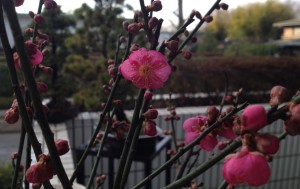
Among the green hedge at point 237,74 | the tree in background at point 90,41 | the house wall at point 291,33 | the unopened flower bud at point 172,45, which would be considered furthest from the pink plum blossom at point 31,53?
the house wall at point 291,33

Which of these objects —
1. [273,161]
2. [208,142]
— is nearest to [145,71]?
[208,142]

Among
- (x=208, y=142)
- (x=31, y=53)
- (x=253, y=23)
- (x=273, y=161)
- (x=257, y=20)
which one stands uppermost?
(x=257, y=20)

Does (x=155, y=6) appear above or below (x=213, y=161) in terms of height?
above

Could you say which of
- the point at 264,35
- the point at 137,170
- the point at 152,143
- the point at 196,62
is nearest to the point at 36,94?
the point at 152,143

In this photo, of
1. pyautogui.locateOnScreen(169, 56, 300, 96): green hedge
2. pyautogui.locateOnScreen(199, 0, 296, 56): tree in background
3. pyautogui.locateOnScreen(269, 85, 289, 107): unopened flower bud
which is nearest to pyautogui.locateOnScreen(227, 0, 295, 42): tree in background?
pyautogui.locateOnScreen(199, 0, 296, 56): tree in background

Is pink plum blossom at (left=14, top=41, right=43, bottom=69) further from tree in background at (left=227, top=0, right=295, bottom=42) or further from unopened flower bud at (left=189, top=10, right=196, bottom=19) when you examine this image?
tree in background at (left=227, top=0, right=295, bottom=42)

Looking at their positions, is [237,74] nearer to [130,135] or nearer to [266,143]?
[130,135]
